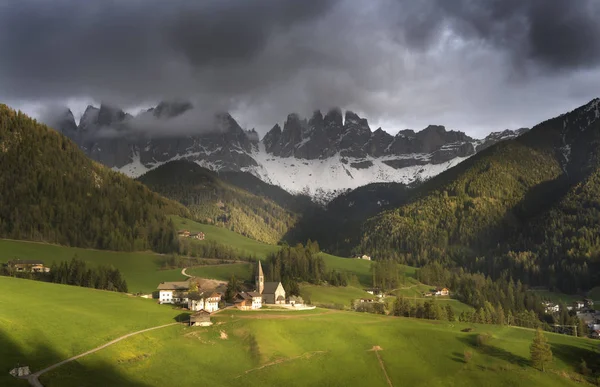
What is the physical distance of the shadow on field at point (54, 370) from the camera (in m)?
66.8

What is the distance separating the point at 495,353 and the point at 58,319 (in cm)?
7745

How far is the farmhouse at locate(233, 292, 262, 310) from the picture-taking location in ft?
422

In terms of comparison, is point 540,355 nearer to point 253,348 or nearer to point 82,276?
point 253,348

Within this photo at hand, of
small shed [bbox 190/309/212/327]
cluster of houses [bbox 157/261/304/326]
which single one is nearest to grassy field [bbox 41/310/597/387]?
small shed [bbox 190/309/212/327]

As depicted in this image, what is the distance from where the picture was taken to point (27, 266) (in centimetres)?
15800

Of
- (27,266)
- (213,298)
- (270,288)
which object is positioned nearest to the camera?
(213,298)

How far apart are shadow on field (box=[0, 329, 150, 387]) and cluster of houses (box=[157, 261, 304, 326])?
105ft

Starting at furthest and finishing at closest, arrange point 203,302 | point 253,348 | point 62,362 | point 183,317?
point 203,302 < point 183,317 < point 253,348 < point 62,362

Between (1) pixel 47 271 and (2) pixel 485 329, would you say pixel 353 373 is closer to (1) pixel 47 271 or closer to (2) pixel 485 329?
(2) pixel 485 329

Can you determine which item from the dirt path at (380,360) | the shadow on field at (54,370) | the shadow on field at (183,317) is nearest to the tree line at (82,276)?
the shadow on field at (183,317)

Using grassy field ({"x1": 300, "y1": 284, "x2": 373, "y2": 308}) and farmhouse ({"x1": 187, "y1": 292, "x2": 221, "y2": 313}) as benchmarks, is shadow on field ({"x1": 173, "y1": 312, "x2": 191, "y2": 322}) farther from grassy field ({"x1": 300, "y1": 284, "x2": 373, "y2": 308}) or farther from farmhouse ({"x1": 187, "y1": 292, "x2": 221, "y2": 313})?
grassy field ({"x1": 300, "y1": 284, "x2": 373, "y2": 308})

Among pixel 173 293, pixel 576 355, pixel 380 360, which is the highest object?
pixel 173 293

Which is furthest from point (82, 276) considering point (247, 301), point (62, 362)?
point (62, 362)

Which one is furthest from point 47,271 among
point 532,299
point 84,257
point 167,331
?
point 532,299
